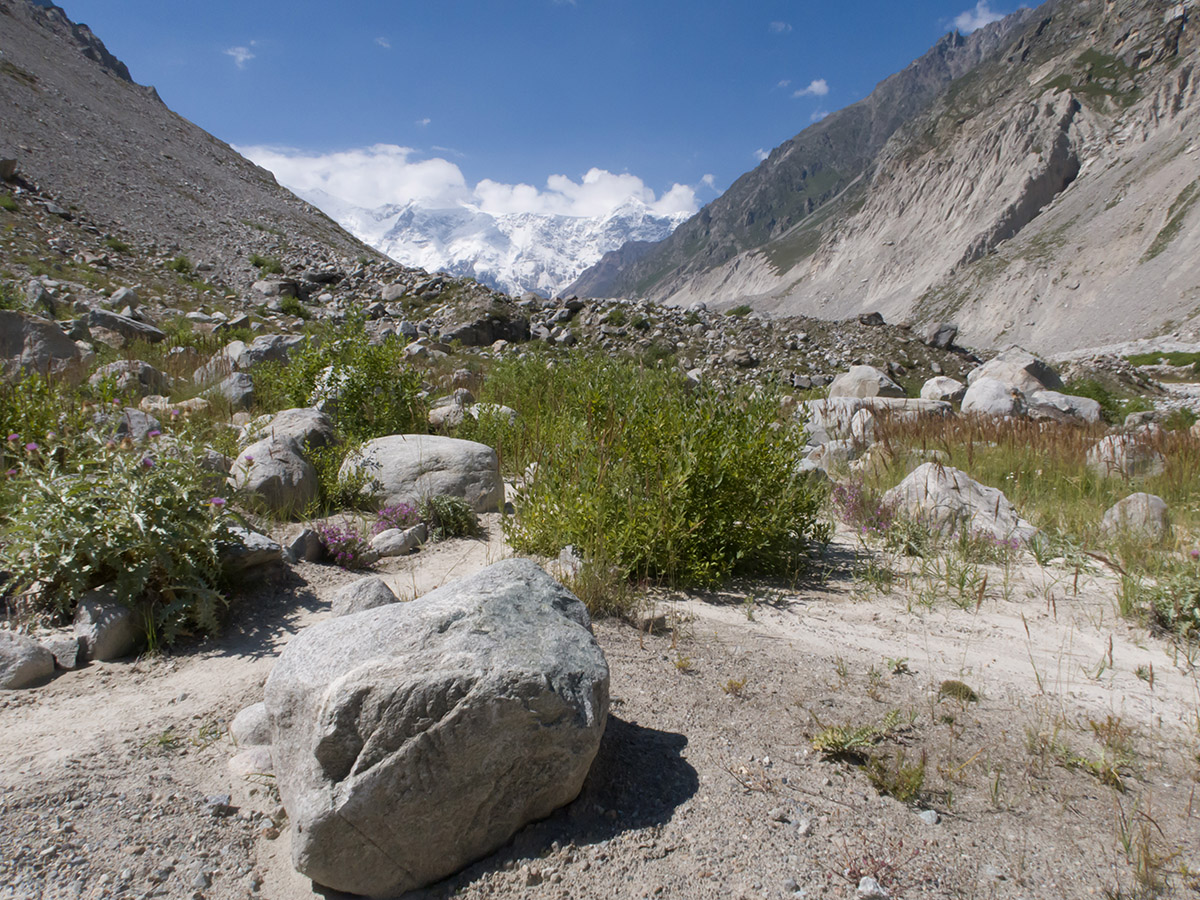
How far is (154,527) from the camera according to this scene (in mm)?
3246

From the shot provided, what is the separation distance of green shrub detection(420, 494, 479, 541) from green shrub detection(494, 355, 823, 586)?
375mm

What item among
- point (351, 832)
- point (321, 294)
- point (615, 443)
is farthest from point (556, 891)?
point (321, 294)

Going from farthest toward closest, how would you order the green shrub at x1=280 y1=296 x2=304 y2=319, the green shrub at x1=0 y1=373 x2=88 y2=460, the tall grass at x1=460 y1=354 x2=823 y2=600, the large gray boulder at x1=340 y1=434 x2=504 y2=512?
1. the green shrub at x1=280 y1=296 x2=304 y2=319
2. the large gray boulder at x1=340 y1=434 x2=504 y2=512
3. the green shrub at x1=0 y1=373 x2=88 y2=460
4. the tall grass at x1=460 y1=354 x2=823 y2=600

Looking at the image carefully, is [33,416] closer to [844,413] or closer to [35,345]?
[35,345]

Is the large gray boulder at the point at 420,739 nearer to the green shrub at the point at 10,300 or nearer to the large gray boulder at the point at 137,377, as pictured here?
the large gray boulder at the point at 137,377

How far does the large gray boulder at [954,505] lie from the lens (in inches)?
207

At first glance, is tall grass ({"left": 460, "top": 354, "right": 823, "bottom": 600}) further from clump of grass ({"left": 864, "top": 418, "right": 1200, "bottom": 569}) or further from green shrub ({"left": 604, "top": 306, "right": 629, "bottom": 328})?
green shrub ({"left": 604, "top": 306, "right": 629, "bottom": 328})

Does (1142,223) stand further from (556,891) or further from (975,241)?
(556,891)

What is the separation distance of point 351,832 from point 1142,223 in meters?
A: 64.8

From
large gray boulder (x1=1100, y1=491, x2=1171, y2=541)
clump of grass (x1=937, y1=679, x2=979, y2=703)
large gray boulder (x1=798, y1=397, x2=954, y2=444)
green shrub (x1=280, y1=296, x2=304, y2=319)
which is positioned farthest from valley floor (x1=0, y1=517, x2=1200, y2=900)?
green shrub (x1=280, y1=296, x2=304, y2=319)

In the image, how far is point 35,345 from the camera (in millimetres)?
7270

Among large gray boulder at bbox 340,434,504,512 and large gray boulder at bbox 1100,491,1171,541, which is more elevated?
large gray boulder at bbox 340,434,504,512

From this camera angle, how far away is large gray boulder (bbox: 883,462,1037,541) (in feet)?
17.2

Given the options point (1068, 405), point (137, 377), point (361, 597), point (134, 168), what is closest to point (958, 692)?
point (361, 597)
